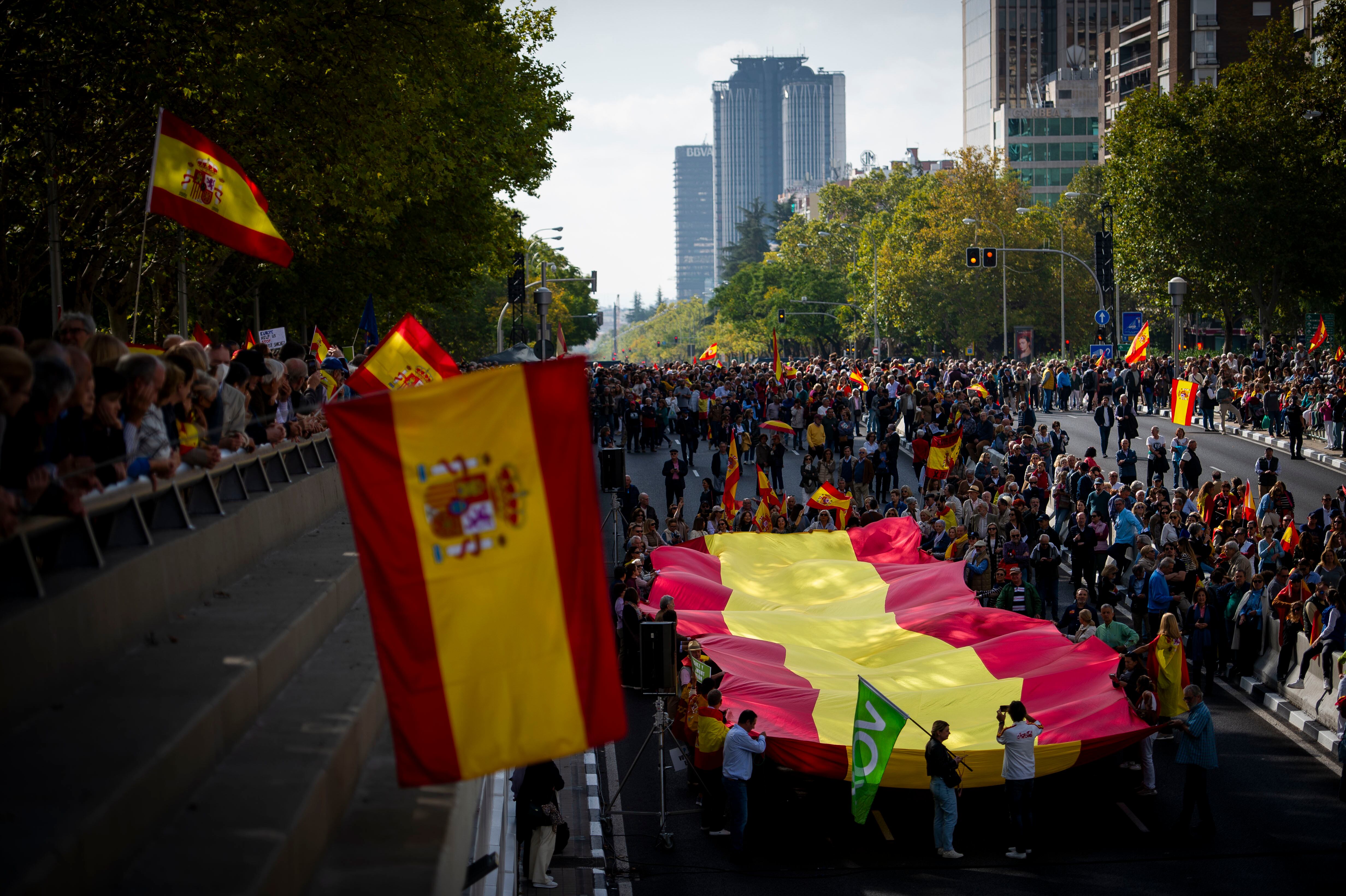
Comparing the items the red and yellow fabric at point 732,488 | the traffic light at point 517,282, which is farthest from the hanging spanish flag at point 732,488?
the traffic light at point 517,282

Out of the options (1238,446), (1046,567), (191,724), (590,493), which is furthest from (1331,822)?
(1238,446)

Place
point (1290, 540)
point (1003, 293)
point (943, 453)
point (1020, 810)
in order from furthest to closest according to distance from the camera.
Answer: point (1003, 293) → point (943, 453) → point (1290, 540) → point (1020, 810)

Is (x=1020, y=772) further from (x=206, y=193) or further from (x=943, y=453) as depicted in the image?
(x=943, y=453)

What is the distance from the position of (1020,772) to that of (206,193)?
33.6 feet

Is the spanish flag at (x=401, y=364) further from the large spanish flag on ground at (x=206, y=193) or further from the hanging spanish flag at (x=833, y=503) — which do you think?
the hanging spanish flag at (x=833, y=503)

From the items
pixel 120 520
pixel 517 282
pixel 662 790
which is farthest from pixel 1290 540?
pixel 517 282

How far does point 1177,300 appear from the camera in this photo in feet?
148

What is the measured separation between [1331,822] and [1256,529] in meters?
8.39

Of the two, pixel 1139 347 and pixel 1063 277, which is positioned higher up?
pixel 1063 277

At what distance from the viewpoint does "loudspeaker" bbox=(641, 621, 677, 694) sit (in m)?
13.2

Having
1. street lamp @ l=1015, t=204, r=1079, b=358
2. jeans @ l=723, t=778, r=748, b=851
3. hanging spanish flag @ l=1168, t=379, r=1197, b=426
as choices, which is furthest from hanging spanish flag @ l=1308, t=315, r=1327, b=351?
jeans @ l=723, t=778, r=748, b=851

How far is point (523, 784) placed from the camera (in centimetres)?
1221

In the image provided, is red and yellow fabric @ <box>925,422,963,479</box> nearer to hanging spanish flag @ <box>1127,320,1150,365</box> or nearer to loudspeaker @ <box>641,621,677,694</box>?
hanging spanish flag @ <box>1127,320,1150,365</box>

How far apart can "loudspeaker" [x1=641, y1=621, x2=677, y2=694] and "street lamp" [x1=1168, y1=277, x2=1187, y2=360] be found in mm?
34824
